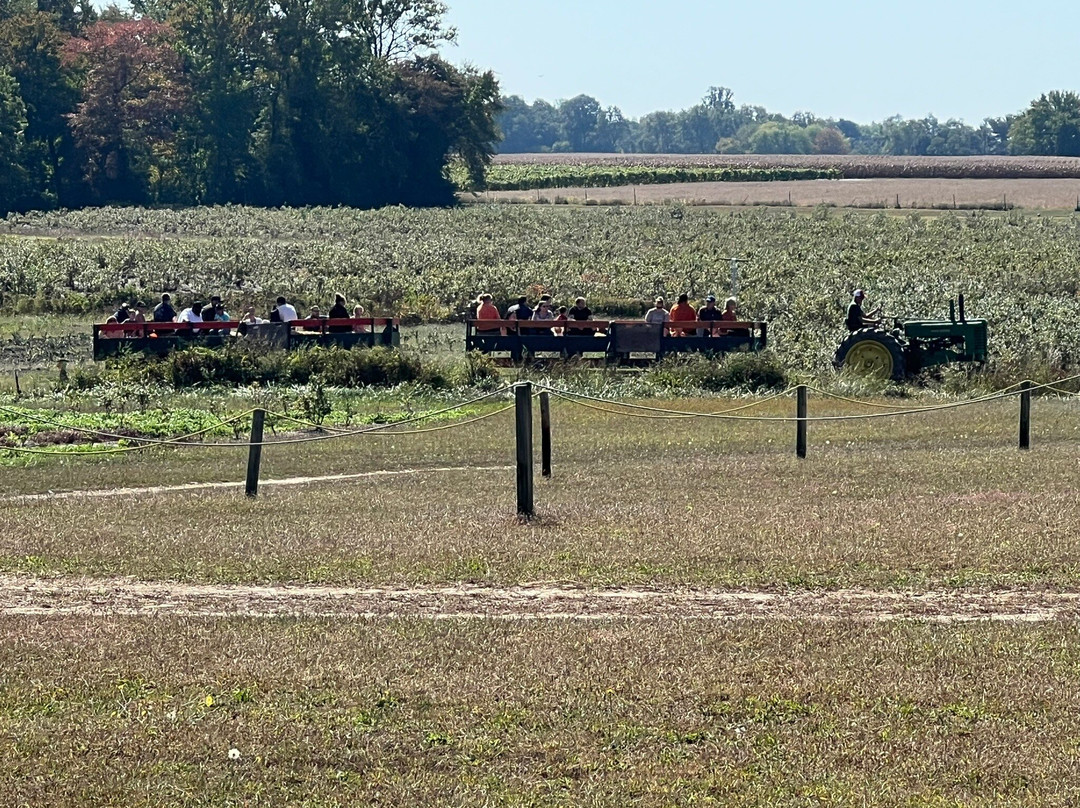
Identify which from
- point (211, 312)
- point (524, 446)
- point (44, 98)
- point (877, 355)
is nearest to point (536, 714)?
point (524, 446)

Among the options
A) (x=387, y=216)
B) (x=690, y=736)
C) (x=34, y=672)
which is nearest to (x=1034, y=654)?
(x=690, y=736)

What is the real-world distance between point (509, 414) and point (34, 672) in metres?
16.6

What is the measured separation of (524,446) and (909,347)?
638 inches

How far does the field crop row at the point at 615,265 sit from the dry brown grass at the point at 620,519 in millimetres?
10778

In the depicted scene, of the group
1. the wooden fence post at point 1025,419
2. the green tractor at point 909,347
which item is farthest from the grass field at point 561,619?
the green tractor at point 909,347

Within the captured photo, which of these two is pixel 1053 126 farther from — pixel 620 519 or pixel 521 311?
pixel 620 519

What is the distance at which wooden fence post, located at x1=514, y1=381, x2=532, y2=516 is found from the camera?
14398 millimetres

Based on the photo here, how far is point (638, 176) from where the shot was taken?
12238 cm

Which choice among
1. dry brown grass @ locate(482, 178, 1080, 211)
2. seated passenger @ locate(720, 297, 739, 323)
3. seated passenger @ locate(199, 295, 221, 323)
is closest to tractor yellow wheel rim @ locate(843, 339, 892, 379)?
seated passenger @ locate(720, 297, 739, 323)

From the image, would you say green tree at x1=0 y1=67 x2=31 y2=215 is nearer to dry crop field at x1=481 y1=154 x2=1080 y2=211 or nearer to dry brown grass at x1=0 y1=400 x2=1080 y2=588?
dry crop field at x1=481 y1=154 x2=1080 y2=211

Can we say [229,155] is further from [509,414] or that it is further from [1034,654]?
[1034,654]

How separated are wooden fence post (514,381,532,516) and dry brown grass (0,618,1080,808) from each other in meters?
4.09

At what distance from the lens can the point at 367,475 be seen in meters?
19.3

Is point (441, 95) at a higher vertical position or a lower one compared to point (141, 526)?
higher
